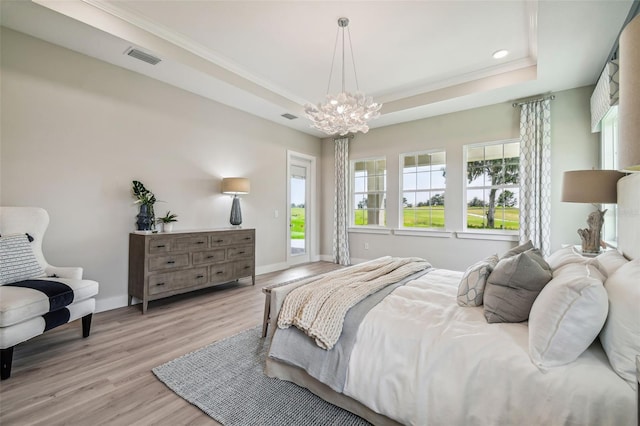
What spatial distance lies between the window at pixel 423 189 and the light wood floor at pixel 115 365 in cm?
335

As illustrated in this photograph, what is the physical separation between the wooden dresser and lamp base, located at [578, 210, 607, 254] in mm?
4057

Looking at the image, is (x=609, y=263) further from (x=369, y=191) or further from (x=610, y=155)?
(x=369, y=191)

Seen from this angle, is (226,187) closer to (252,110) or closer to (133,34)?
(252,110)

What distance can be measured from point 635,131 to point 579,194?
8.13ft

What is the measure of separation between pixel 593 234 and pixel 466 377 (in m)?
2.44

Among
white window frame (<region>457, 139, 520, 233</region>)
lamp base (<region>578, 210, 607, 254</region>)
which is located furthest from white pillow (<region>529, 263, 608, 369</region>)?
white window frame (<region>457, 139, 520, 233</region>)

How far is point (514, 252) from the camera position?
211cm

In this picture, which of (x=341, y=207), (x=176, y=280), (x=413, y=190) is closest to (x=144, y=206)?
(x=176, y=280)

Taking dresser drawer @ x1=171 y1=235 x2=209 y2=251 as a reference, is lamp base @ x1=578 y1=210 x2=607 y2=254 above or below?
above

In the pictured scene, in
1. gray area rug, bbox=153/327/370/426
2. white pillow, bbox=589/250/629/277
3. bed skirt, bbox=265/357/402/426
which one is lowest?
gray area rug, bbox=153/327/370/426

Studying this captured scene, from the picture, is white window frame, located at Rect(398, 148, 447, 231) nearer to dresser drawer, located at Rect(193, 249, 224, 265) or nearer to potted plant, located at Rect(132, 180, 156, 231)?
dresser drawer, located at Rect(193, 249, 224, 265)

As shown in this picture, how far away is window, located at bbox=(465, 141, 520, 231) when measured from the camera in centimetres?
457

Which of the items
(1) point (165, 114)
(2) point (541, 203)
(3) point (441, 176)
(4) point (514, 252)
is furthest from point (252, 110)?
(2) point (541, 203)

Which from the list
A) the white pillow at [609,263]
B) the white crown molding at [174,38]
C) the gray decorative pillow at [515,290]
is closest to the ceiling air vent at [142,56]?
the white crown molding at [174,38]
